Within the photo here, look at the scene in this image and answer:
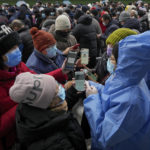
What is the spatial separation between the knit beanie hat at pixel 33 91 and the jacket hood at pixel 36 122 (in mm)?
53

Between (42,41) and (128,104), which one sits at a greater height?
(42,41)

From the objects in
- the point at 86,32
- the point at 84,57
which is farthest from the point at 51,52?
the point at 86,32

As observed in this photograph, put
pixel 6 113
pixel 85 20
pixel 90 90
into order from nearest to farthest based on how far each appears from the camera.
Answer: pixel 6 113 → pixel 90 90 → pixel 85 20

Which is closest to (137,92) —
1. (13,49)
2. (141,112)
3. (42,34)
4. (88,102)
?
(141,112)

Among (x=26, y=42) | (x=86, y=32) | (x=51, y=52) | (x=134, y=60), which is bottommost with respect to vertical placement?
(x=86, y=32)

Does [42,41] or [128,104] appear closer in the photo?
[128,104]

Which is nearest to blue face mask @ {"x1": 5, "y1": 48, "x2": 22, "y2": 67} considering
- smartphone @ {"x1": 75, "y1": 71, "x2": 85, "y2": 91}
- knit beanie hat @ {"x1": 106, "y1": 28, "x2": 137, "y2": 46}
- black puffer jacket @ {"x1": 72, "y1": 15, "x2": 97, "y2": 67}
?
smartphone @ {"x1": 75, "y1": 71, "x2": 85, "y2": 91}

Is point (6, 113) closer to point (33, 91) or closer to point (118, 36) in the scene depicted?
point (33, 91)

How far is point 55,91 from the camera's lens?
1398 mm

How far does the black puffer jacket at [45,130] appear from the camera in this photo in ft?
4.13

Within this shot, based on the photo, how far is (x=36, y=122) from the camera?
1.26 meters

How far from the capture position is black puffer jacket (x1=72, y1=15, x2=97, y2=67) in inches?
182

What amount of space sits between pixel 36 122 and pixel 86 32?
12.1 ft

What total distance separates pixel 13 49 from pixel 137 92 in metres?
1.20
